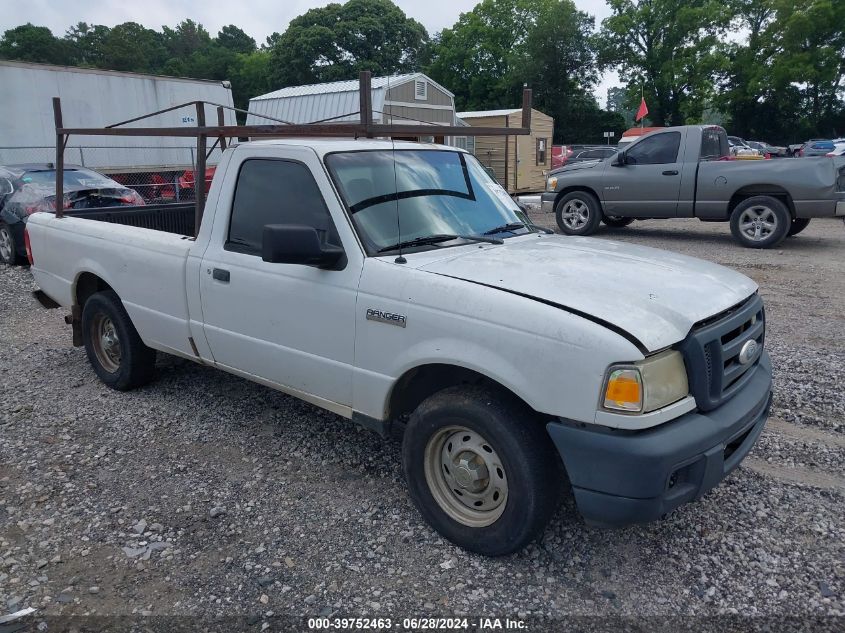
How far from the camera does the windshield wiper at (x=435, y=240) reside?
11.4 ft

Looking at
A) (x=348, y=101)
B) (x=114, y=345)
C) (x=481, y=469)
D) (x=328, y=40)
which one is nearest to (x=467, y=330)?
(x=481, y=469)

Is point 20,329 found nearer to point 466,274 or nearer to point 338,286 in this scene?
point 338,286

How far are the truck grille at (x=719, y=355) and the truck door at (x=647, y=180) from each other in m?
9.15

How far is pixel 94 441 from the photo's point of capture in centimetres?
443

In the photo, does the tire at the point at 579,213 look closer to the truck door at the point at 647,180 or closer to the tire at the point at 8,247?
the truck door at the point at 647,180

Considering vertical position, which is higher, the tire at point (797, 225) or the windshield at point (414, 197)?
the windshield at point (414, 197)

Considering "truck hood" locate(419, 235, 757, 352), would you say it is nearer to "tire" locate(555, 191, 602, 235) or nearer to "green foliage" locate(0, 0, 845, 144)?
"tire" locate(555, 191, 602, 235)

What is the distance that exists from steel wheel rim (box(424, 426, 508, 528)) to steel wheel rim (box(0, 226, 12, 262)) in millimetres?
9842

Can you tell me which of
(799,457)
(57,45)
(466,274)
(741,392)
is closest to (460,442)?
(466,274)

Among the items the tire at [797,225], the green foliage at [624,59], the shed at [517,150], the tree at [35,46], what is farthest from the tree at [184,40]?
the tire at [797,225]

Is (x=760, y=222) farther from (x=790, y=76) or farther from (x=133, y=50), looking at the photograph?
(x=133, y=50)

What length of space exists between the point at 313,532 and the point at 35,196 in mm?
9582

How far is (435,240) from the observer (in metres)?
3.63

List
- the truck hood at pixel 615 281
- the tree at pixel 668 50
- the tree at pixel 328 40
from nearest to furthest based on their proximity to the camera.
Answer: the truck hood at pixel 615 281 < the tree at pixel 328 40 < the tree at pixel 668 50
